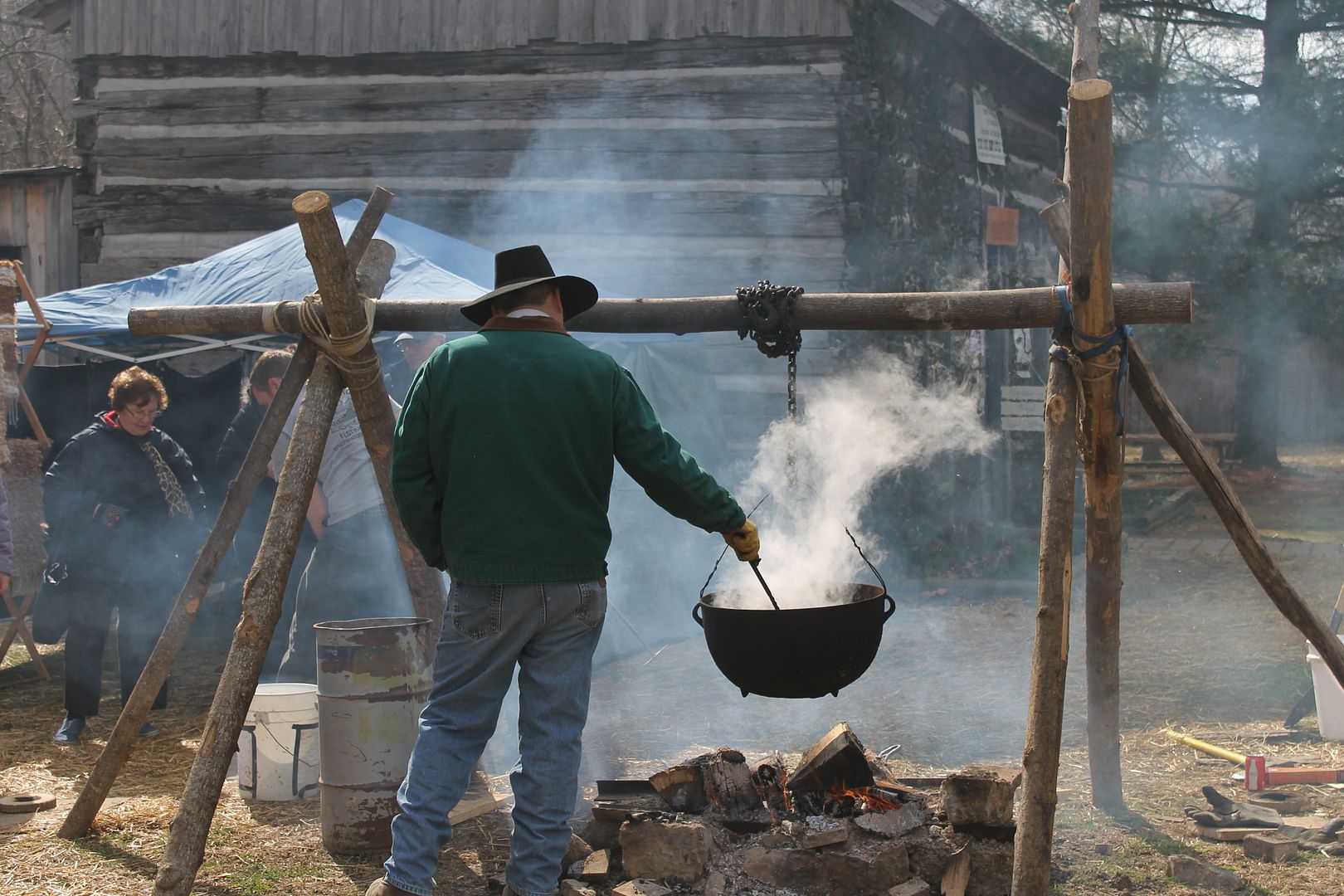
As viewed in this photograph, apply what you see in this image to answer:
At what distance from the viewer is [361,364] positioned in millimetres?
4312

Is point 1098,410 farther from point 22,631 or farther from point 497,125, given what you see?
point 497,125

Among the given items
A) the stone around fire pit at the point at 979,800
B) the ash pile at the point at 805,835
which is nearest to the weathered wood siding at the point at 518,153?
the ash pile at the point at 805,835

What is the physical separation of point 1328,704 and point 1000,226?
23.9 ft

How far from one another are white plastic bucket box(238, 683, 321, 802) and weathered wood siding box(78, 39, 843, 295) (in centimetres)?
579

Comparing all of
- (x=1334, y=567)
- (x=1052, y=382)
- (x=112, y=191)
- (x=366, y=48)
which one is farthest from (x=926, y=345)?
(x=112, y=191)

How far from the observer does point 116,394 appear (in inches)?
235

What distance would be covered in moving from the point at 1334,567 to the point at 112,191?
11512mm

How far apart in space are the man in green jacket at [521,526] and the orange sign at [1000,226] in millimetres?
9052

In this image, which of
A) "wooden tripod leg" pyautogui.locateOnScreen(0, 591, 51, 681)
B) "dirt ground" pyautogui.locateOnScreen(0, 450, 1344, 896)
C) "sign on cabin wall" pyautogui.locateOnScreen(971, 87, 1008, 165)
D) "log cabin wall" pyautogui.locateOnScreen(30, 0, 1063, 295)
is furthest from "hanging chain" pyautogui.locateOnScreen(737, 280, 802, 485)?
"sign on cabin wall" pyautogui.locateOnScreen(971, 87, 1008, 165)

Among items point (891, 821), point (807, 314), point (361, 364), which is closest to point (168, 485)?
point (361, 364)

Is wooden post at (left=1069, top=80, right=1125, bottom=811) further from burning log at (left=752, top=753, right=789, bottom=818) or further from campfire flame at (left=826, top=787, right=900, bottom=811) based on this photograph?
burning log at (left=752, top=753, right=789, bottom=818)

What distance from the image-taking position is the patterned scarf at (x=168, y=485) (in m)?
6.09

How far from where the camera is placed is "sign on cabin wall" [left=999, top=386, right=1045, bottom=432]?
11250 millimetres

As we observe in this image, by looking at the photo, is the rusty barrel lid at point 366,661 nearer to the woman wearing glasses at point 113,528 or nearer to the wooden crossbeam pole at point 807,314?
the wooden crossbeam pole at point 807,314
